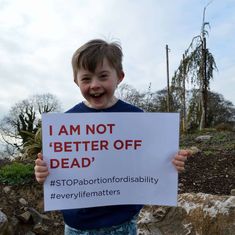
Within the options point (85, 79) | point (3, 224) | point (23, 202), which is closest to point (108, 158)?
point (85, 79)

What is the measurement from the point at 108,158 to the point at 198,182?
14.2 ft

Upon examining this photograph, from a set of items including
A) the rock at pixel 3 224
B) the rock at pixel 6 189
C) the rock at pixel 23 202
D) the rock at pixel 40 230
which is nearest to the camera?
the rock at pixel 3 224

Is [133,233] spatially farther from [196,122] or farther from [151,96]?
[151,96]

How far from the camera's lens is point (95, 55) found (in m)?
1.91

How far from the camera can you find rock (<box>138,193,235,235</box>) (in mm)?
3596

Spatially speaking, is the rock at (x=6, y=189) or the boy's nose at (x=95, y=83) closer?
A: the boy's nose at (x=95, y=83)

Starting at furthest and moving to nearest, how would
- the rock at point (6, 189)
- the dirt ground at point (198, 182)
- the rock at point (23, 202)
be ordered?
the rock at point (6, 189) → the rock at point (23, 202) → the dirt ground at point (198, 182)

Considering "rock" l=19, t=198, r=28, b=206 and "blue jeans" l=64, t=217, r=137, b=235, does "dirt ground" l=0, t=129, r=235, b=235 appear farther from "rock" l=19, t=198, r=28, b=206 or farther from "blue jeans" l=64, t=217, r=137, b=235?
"blue jeans" l=64, t=217, r=137, b=235

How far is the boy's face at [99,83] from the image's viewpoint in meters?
1.92

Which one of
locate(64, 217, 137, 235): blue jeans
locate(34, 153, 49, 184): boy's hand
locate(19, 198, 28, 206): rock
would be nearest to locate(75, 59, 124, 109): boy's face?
locate(34, 153, 49, 184): boy's hand

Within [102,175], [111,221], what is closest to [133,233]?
[111,221]

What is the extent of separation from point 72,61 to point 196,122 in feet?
48.0

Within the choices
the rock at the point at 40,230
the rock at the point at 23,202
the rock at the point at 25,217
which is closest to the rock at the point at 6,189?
the rock at the point at 23,202

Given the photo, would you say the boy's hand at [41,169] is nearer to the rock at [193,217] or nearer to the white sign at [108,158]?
the white sign at [108,158]
